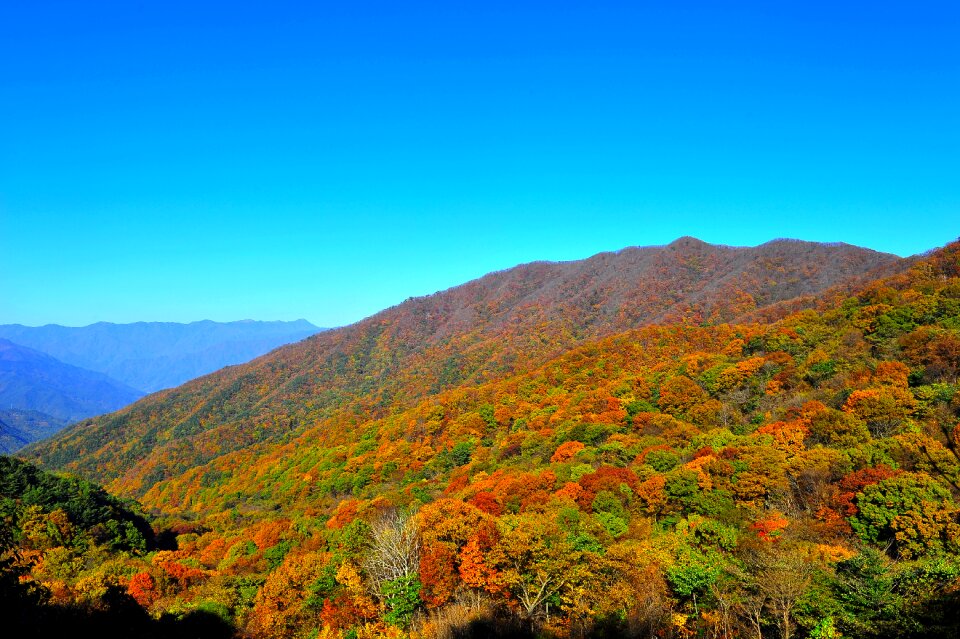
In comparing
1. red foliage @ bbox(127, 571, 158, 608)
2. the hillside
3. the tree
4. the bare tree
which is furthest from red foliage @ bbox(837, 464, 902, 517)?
the hillside

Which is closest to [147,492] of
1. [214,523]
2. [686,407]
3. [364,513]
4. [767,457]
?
[214,523]

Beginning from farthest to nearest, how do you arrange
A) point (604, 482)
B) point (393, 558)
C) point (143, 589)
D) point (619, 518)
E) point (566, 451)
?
point (566, 451), point (604, 482), point (619, 518), point (143, 589), point (393, 558)

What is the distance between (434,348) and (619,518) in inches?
4826

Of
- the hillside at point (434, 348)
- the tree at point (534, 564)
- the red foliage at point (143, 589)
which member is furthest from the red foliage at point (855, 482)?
the hillside at point (434, 348)

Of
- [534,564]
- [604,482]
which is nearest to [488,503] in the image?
[604,482]

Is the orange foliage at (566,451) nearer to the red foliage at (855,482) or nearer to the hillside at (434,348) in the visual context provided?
the red foliage at (855,482)

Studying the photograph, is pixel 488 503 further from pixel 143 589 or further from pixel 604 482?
pixel 143 589

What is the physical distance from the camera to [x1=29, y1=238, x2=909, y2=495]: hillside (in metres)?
108

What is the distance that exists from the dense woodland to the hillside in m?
37.6

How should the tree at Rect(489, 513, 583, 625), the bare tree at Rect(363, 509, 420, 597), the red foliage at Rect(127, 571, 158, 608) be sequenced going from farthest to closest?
the red foliage at Rect(127, 571, 158, 608) < the bare tree at Rect(363, 509, 420, 597) < the tree at Rect(489, 513, 583, 625)

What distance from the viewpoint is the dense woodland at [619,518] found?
16703 mm

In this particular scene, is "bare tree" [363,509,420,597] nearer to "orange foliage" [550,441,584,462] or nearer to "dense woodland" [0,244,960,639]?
"dense woodland" [0,244,960,639]

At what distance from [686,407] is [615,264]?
130 metres

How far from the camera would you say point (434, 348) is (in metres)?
148
